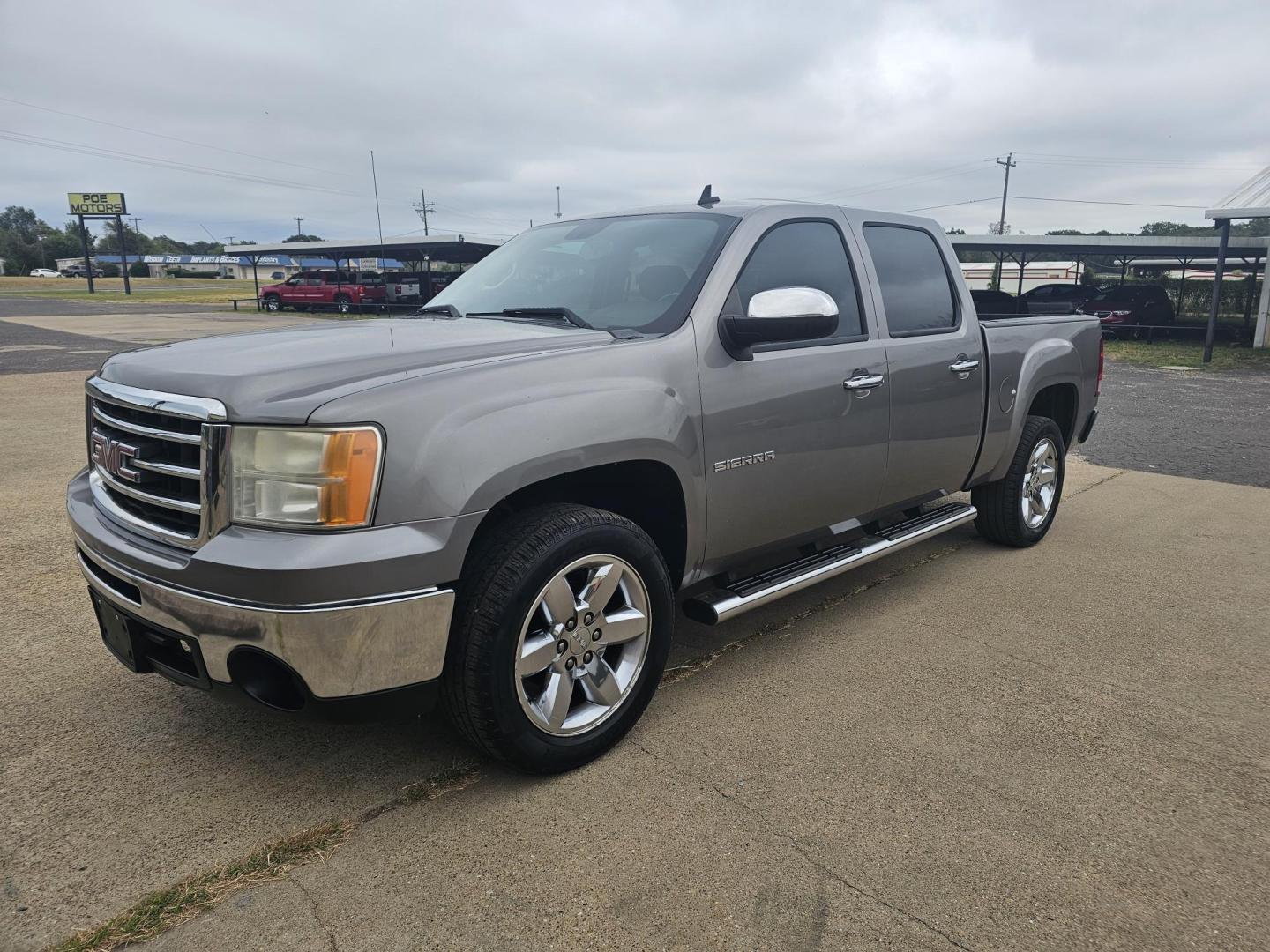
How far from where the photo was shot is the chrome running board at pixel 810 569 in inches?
127

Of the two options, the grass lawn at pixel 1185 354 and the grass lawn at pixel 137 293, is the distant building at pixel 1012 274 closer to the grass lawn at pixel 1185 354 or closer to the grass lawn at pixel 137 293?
the grass lawn at pixel 1185 354

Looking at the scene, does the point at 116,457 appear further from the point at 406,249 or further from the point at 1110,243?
the point at 406,249

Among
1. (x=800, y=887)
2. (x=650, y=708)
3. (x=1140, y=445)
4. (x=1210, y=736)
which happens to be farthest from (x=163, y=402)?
(x=1140, y=445)

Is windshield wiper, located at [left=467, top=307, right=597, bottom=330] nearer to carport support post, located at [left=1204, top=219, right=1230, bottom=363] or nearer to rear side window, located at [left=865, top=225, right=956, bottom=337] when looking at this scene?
rear side window, located at [left=865, top=225, right=956, bottom=337]

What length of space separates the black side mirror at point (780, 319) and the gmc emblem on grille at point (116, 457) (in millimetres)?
1916

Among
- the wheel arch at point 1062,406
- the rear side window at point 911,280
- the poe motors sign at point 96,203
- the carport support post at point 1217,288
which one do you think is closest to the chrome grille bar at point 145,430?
the rear side window at point 911,280

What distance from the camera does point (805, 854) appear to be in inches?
94.3

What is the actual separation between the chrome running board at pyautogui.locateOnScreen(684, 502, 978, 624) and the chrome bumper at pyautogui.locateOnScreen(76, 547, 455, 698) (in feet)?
3.69

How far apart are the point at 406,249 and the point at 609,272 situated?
3542cm

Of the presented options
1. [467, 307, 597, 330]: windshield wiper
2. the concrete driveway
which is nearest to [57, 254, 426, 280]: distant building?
[467, 307, 597, 330]: windshield wiper

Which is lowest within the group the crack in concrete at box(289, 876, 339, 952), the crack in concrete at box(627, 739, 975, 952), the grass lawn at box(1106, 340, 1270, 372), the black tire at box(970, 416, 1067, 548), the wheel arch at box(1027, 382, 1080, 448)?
the grass lawn at box(1106, 340, 1270, 372)

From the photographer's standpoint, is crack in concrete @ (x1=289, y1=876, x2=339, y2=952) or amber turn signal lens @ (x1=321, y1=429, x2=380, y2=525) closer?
crack in concrete @ (x1=289, y1=876, x2=339, y2=952)

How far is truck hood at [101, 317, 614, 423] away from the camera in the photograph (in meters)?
2.32

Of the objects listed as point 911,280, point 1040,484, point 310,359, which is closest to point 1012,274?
point 1040,484
